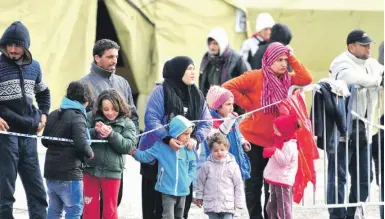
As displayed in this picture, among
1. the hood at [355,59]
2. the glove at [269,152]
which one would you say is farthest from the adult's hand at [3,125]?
the hood at [355,59]

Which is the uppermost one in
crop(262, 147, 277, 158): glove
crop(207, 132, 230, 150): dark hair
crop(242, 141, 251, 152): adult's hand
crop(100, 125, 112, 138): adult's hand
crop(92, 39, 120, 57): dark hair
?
crop(92, 39, 120, 57): dark hair

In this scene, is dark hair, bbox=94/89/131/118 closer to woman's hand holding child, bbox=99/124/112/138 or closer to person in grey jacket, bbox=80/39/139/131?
woman's hand holding child, bbox=99/124/112/138

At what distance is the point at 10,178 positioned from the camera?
33.6ft

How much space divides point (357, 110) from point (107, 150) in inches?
113

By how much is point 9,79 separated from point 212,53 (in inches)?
164

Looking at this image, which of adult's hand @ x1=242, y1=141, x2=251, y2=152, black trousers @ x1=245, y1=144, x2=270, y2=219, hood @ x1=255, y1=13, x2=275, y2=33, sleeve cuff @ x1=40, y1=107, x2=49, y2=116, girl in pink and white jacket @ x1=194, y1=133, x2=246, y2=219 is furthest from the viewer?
hood @ x1=255, y1=13, x2=275, y2=33

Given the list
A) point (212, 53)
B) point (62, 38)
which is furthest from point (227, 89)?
point (62, 38)

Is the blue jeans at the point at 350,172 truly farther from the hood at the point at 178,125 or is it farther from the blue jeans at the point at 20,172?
the blue jeans at the point at 20,172

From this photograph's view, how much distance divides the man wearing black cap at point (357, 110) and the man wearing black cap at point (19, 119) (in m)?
2.84

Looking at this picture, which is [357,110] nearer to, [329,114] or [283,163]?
[329,114]

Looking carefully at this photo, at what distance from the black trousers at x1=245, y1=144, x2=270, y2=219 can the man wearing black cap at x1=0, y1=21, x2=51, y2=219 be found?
1909 mm

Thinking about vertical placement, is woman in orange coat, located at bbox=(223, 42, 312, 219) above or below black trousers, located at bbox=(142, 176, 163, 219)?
above

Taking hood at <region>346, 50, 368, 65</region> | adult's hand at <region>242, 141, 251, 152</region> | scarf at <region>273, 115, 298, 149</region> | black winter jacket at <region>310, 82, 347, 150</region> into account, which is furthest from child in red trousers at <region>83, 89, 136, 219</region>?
hood at <region>346, 50, 368, 65</region>

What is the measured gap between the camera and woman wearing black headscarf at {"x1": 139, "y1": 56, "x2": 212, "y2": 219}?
10375mm
